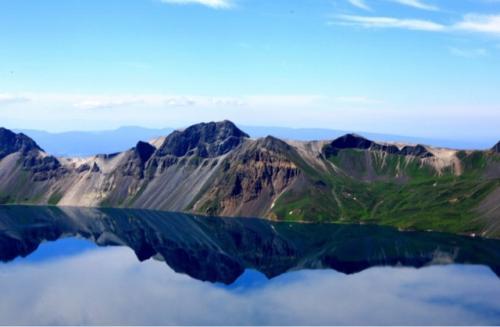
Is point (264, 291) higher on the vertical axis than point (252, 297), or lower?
lower

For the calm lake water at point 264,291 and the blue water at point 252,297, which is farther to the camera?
the calm lake water at point 264,291

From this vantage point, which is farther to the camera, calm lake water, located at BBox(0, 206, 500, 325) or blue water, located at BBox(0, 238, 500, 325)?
calm lake water, located at BBox(0, 206, 500, 325)

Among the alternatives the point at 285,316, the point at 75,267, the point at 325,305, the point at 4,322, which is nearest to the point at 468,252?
the point at 325,305

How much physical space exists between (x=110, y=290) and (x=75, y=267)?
125ft

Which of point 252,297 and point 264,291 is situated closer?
point 252,297

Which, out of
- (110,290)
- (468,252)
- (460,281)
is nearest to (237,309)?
(110,290)

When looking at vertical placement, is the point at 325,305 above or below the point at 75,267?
above

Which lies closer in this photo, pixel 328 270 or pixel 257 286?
pixel 257 286

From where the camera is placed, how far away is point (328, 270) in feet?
599

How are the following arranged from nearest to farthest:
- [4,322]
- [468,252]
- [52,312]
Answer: [4,322] → [52,312] → [468,252]

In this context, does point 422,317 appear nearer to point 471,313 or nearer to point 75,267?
point 471,313

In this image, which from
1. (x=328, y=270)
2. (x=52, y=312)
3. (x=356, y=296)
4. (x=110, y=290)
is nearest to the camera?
(x=52, y=312)

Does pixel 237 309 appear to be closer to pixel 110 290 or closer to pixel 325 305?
pixel 325 305

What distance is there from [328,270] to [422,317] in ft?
181
